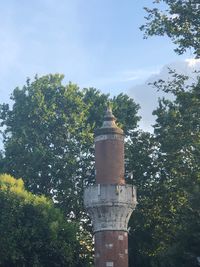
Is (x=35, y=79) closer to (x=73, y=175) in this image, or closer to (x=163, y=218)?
(x=73, y=175)

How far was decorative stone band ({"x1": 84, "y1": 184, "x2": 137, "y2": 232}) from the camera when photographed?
34.2 m

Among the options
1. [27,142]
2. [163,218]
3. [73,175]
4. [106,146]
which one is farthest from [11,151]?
[106,146]

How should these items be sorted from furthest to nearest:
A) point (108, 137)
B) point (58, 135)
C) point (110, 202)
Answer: point (58, 135) < point (108, 137) < point (110, 202)

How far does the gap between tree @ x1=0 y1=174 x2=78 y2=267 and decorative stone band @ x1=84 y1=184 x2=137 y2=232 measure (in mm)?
8388

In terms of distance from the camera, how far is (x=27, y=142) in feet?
163

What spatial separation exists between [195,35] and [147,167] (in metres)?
15.0

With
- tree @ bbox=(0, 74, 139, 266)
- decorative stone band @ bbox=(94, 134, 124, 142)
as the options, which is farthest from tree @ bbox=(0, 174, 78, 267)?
decorative stone band @ bbox=(94, 134, 124, 142)

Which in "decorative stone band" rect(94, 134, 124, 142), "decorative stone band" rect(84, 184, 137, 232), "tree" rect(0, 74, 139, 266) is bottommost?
"decorative stone band" rect(84, 184, 137, 232)

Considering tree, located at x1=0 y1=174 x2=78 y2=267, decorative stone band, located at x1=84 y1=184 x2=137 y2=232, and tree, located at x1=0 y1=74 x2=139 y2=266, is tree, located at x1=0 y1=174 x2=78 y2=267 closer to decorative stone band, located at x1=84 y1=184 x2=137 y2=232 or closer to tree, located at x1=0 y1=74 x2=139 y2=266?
tree, located at x1=0 y1=74 x2=139 y2=266

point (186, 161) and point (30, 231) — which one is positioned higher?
point (186, 161)

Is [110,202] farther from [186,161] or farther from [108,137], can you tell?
[186,161]

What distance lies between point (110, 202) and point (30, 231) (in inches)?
386

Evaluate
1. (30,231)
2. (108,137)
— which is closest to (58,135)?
(30,231)

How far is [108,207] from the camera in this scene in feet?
113
